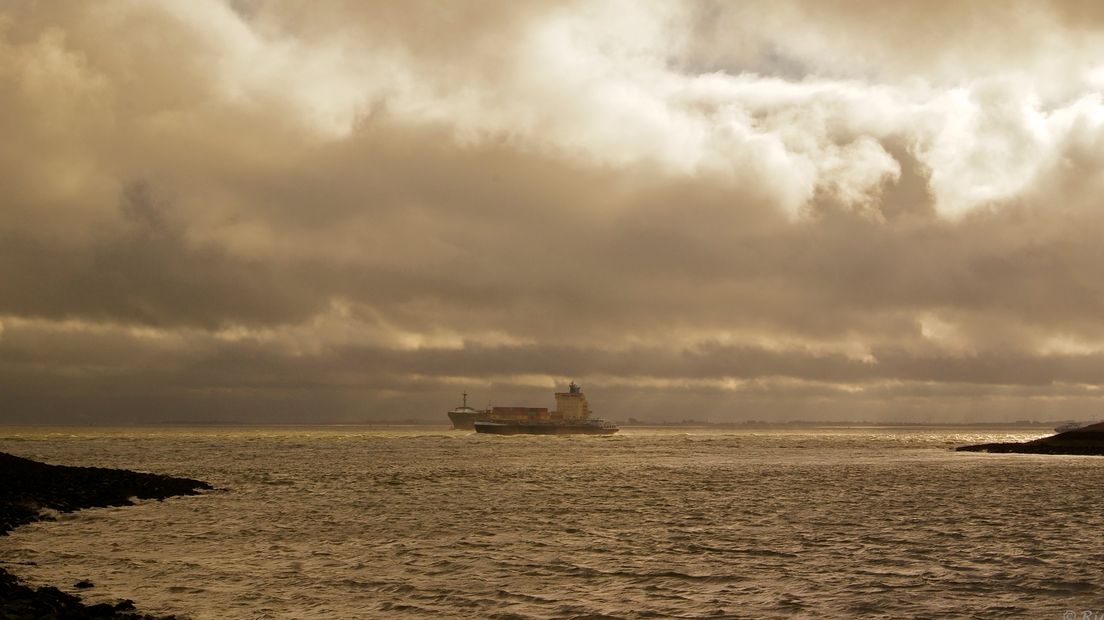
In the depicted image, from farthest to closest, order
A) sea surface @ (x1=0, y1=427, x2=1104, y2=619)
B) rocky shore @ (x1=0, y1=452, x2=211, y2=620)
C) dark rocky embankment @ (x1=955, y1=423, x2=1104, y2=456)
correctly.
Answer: dark rocky embankment @ (x1=955, y1=423, x2=1104, y2=456), sea surface @ (x1=0, y1=427, x2=1104, y2=619), rocky shore @ (x1=0, y1=452, x2=211, y2=620)

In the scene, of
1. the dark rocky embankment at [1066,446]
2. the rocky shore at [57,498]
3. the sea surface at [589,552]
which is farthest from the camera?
the dark rocky embankment at [1066,446]

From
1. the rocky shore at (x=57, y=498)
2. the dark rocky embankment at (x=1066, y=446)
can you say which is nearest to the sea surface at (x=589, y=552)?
the rocky shore at (x=57, y=498)

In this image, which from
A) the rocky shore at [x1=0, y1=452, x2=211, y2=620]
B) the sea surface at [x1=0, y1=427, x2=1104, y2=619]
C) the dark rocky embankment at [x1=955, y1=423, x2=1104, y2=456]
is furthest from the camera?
the dark rocky embankment at [x1=955, y1=423, x2=1104, y2=456]

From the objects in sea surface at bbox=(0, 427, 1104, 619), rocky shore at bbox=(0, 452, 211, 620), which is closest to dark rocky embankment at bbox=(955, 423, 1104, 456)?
sea surface at bbox=(0, 427, 1104, 619)

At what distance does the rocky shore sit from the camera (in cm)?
2047

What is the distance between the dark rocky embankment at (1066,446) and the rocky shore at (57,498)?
363 feet

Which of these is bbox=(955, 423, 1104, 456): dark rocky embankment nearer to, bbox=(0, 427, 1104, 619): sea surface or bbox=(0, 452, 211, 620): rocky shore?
bbox=(0, 427, 1104, 619): sea surface

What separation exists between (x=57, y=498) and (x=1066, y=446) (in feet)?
413

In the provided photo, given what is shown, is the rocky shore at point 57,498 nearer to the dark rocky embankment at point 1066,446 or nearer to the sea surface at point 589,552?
the sea surface at point 589,552

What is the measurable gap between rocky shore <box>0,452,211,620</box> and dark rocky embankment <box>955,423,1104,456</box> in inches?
4350

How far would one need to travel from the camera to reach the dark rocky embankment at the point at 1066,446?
407 feet

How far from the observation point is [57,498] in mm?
47938

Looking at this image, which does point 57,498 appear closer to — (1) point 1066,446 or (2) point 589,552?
(2) point 589,552

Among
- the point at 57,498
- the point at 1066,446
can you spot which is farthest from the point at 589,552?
the point at 1066,446
